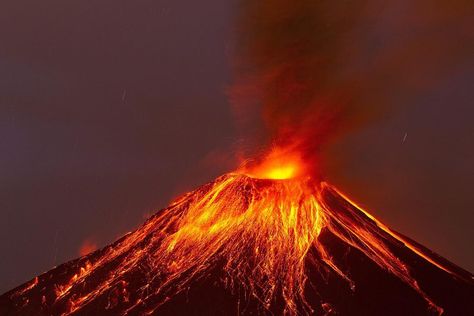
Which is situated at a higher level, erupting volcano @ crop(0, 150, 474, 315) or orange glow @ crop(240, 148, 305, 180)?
orange glow @ crop(240, 148, 305, 180)

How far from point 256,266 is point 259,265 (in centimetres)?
18

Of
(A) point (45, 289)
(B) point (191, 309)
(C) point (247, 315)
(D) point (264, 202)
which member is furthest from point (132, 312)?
(D) point (264, 202)

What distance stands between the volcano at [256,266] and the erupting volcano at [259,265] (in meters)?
0.05

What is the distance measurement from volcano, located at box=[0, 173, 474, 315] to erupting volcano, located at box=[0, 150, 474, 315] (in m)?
0.05

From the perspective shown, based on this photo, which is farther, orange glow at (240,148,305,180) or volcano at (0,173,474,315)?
orange glow at (240,148,305,180)

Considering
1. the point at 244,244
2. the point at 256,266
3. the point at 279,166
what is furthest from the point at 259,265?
the point at 279,166

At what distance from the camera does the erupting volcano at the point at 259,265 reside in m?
21.4

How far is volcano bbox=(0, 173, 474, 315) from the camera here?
21.3 m

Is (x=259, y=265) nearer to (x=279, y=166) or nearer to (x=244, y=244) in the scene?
(x=244, y=244)

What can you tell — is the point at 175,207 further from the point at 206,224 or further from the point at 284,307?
the point at 284,307

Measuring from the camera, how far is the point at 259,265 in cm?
2395

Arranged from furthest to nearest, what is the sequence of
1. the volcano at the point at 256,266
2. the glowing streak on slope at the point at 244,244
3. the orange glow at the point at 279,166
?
the orange glow at the point at 279,166 < the glowing streak on slope at the point at 244,244 < the volcano at the point at 256,266

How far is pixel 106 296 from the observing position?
2316 centimetres

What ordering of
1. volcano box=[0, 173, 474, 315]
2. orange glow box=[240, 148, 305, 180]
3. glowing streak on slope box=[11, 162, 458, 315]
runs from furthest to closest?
orange glow box=[240, 148, 305, 180]
glowing streak on slope box=[11, 162, 458, 315]
volcano box=[0, 173, 474, 315]
